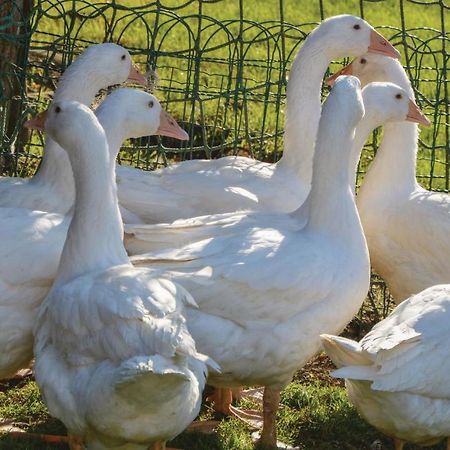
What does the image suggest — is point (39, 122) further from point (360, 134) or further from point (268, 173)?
point (360, 134)

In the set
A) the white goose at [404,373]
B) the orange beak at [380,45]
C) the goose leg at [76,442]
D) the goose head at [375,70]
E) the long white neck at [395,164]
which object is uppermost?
the orange beak at [380,45]

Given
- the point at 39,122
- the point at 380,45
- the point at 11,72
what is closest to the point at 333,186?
the point at 39,122

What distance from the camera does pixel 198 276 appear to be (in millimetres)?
4910

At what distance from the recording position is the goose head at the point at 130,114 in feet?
18.6

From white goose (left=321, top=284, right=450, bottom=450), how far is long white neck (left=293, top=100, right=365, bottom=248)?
661 mm

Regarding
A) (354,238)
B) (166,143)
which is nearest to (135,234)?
(354,238)

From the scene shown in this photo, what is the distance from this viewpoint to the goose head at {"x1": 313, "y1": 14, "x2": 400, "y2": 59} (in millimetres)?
6715

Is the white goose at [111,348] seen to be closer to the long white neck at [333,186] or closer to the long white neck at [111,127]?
the long white neck at [111,127]

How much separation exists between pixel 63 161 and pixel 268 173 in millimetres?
1250

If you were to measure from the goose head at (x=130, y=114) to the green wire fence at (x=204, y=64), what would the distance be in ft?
2.45

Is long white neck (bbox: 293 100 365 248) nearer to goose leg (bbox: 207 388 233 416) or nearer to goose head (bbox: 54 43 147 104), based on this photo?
goose leg (bbox: 207 388 233 416)

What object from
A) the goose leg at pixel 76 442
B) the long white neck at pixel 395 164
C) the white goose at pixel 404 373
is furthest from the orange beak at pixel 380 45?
the goose leg at pixel 76 442

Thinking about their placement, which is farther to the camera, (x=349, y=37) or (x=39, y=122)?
(x=349, y=37)

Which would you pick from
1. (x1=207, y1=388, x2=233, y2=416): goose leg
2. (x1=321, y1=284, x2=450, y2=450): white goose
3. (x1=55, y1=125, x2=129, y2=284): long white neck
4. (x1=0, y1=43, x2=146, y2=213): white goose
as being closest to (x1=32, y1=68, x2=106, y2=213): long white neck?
(x1=0, y1=43, x2=146, y2=213): white goose
